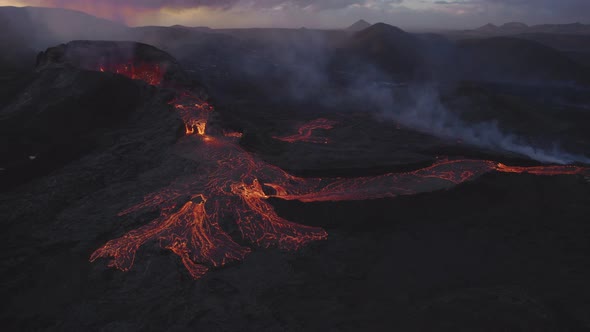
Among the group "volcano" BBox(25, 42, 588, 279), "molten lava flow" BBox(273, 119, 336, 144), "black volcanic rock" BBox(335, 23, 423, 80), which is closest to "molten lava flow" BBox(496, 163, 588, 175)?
"volcano" BBox(25, 42, 588, 279)

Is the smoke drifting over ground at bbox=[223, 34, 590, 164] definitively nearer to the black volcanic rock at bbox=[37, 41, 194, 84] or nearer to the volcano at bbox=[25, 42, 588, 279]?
the volcano at bbox=[25, 42, 588, 279]

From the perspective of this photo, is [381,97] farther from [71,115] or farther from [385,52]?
[71,115]

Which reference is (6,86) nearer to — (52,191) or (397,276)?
(52,191)

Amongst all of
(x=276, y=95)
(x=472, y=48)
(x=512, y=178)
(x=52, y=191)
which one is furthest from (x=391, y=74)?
(x=52, y=191)

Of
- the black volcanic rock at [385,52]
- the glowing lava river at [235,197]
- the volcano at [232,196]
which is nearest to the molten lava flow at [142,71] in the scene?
the volcano at [232,196]

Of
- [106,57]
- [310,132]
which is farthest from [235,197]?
[106,57]

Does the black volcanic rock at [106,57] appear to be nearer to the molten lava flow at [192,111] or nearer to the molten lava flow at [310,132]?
the molten lava flow at [192,111]
